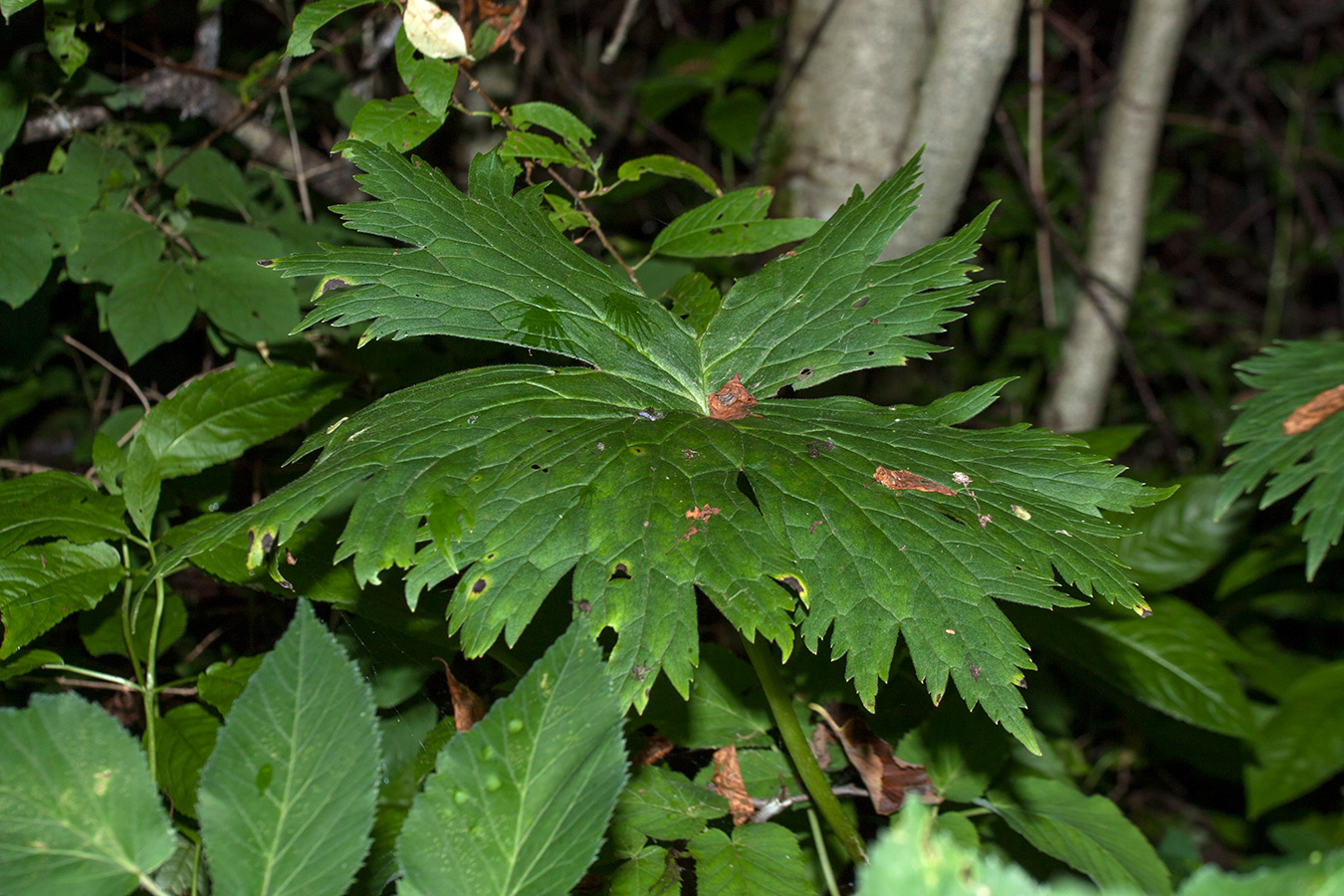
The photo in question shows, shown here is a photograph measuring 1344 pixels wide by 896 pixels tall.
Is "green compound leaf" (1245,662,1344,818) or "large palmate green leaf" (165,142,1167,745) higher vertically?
"large palmate green leaf" (165,142,1167,745)

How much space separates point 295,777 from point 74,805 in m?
0.17

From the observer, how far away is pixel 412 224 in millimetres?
1242

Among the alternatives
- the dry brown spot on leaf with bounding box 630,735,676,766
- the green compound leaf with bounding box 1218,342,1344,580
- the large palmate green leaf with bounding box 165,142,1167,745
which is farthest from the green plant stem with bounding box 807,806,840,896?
the green compound leaf with bounding box 1218,342,1344,580

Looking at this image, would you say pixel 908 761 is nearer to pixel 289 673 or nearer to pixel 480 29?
pixel 289 673

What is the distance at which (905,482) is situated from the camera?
3.57ft

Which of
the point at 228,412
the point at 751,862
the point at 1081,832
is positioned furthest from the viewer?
the point at 228,412

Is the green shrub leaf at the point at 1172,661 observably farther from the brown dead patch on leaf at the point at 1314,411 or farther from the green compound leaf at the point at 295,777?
the green compound leaf at the point at 295,777

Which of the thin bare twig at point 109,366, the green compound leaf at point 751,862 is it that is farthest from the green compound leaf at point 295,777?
the thin bare twig at point 109,366

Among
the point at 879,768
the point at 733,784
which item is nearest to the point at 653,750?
the point at 733,784

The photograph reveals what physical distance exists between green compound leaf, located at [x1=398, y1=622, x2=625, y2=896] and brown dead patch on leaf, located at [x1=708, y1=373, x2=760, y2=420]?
1.62 ft

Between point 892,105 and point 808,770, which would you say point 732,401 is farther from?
point 892,105

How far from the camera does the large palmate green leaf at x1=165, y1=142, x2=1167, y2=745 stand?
3.10 ft

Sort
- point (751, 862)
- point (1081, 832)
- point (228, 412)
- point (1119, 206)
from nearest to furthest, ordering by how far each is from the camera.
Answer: point (751, 862)
point (1081, 832)
point (228, 412)
point (1119, 206)

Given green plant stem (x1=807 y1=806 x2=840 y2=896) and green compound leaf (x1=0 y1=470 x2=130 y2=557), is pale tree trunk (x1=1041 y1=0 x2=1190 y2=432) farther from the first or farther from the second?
green compound leaf (x1=0 y1=470 x2=130 y2=557)
